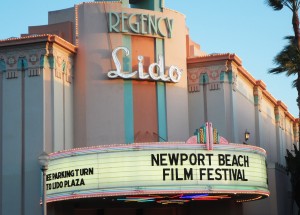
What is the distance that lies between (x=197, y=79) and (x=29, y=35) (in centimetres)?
781

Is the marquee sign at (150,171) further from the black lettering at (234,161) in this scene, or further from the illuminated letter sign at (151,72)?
the illuminated letter sign at (151,72)

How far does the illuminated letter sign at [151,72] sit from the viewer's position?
3269cm

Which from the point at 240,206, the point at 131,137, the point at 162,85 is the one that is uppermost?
the point at 162,85

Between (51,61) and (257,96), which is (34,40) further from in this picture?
(257,96)

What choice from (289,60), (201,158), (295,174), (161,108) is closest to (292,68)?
(289,60)

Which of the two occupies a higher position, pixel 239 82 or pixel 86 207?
pixel 239 82

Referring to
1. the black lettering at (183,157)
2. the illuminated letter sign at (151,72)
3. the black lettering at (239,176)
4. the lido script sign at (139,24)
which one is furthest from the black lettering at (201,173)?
the lido script sign at (139,24)

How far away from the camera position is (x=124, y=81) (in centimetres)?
3303

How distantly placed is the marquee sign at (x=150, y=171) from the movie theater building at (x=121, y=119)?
38 mm

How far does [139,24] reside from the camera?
33.4 meters

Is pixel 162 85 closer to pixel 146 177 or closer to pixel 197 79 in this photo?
pixel 197 79

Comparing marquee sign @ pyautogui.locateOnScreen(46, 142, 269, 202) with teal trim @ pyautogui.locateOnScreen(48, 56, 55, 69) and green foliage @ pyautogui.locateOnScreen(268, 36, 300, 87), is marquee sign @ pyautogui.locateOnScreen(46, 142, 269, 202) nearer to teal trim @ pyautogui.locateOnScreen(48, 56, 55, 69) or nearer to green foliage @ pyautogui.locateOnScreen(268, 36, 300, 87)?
teal trim @ pyautogui.locateOnScreen(48, 56, 55, 69)

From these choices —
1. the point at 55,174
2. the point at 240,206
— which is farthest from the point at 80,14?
the point at 240,206

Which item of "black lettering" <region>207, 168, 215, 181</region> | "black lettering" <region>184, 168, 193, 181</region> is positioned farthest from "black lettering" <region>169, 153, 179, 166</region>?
"black lettering" <region>207, 168, 215, 181</region>
